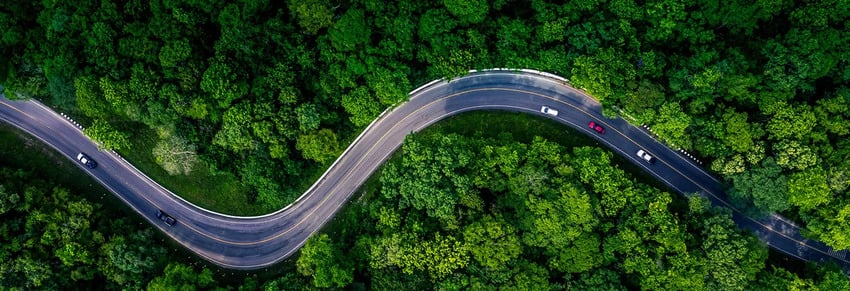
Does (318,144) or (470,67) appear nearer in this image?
(318,144)

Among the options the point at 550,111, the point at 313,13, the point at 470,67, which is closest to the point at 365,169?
the point at 470,67

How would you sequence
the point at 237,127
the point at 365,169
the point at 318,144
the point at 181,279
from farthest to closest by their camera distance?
1. the point at 365,169
2. the point at 181,279
3. the point at 318,144
4. the point at 237,127

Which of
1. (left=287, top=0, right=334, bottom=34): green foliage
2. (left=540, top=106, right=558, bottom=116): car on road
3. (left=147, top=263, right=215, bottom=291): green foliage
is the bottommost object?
(left=147, top=263, right=215, bottom=291): green foliage

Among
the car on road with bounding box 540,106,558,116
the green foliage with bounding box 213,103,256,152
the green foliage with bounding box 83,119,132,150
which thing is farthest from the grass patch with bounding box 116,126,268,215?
the car on road with bounding box 540,106,558,116

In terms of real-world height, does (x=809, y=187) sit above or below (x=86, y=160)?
above

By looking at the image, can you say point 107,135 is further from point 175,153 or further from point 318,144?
point 318,144

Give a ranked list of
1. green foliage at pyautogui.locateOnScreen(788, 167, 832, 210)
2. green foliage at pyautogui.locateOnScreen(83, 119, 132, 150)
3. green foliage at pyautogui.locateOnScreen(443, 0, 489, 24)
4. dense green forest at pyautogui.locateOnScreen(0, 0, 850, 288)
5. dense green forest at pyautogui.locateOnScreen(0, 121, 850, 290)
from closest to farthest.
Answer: green foliage at pyautogui.locateOnScreen(788, 167, 832, 210) < dense green forest at pyautogui.locateOnScreen(0, 0, 850, 288) < dense green forest at pyautogui.locateOnScreen(0, 121, 850, 290) < green foliage at pyautogui.locateOnScreen(443, 0, 489, 24) < green foliage at pyautogui.locateOnScreen(83, 119, 132, 150)

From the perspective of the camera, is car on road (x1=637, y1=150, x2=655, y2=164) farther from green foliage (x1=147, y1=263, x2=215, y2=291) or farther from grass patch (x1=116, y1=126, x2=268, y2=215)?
green foliage (x1=147, y1=263, x2=215, y2=291)
